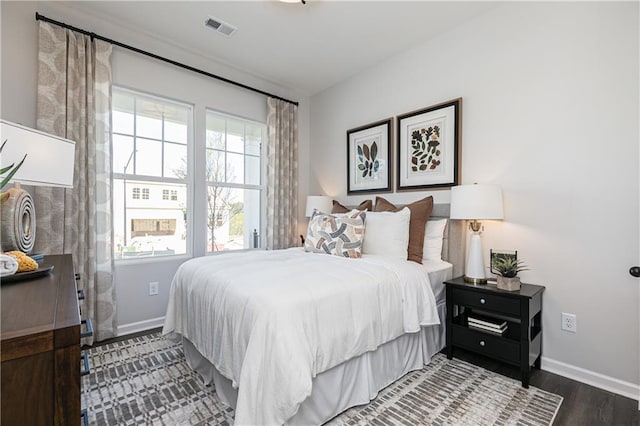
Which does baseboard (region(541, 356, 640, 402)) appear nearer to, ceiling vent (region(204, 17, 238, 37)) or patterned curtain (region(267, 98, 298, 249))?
patterned curtain (region(267, 98, 298, 249))

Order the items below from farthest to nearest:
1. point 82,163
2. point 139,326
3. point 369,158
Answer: point 369,158 < point 139,326 < point 82,163

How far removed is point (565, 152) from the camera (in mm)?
Result: 2135

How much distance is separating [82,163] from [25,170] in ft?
4.73

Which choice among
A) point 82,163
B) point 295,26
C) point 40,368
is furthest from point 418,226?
point 82,163

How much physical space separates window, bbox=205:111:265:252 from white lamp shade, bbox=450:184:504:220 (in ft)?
8.25

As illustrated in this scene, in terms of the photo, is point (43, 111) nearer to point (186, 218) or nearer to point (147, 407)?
point (186, 218)

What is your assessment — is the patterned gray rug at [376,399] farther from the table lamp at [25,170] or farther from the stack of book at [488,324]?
the table lamp at [25,170]

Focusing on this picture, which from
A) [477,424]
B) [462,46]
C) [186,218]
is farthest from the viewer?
[186,218]

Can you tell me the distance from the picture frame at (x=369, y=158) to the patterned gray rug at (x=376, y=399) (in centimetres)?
192

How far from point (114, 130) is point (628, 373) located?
444 centimetres

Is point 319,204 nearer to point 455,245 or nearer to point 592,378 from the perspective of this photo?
point 455,245

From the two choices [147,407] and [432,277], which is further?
[432,277]

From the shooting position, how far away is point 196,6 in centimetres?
253

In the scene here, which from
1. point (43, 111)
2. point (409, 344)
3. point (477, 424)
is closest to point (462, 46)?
point (409, 344)
